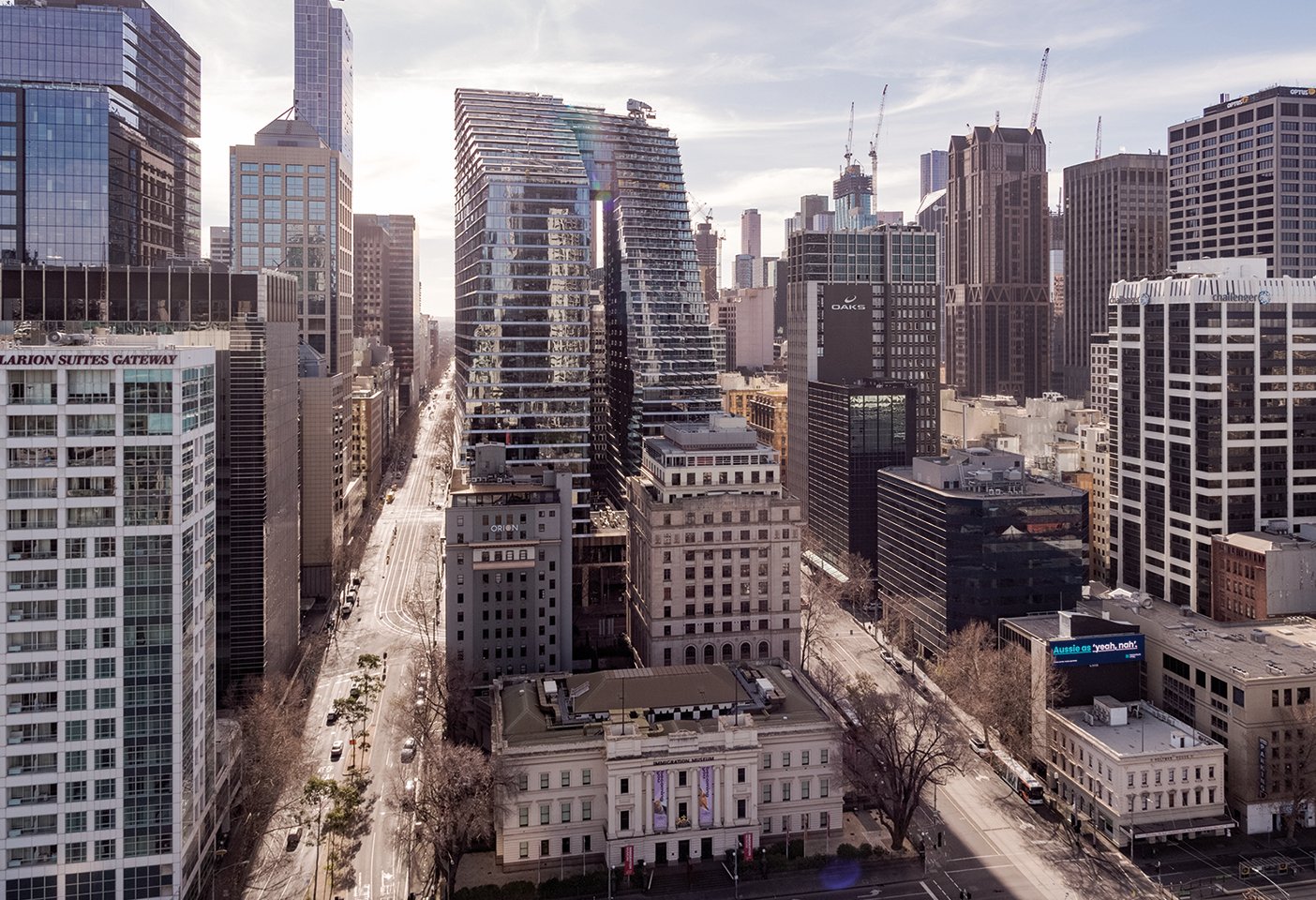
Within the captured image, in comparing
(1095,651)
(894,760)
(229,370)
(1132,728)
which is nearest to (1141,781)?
(1132,728)

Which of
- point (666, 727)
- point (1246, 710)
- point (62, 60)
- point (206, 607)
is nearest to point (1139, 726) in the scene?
point (1246, 710)

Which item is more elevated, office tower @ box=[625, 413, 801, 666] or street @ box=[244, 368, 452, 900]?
office tower @ box=[625, 413, 801, 666]

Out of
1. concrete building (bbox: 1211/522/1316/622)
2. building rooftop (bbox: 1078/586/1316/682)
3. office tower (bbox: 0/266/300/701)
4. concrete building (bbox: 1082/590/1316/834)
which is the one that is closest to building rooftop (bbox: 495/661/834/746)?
office tower (bbox: 0/266/300/701)

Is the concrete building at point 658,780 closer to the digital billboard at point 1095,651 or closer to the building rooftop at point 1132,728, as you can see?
the building rooftop at point 1132,728

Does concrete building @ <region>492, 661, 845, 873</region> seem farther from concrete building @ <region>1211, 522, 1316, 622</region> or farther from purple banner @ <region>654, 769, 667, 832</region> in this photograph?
concrete building @ <region>1211, 522, 1316, 622</region>

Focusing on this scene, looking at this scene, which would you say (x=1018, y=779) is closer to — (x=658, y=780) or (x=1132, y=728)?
(x=1132, y=728)

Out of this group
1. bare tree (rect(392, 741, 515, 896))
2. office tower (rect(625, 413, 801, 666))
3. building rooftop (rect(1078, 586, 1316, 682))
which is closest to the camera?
bare tree (rect(392, 741, 515, 896))

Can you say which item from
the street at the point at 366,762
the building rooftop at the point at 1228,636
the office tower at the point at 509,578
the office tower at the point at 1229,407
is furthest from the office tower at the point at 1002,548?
the street at the point at 366,762
